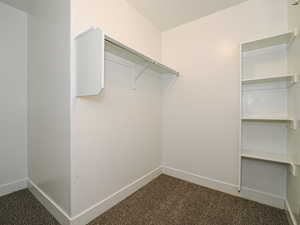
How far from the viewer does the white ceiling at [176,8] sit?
184 centimetres

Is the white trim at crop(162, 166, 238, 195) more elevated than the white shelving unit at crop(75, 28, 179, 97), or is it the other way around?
the white shelving unit at crop(75, 28, 179, 97)

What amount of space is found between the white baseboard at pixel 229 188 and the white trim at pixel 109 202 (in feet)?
1.55

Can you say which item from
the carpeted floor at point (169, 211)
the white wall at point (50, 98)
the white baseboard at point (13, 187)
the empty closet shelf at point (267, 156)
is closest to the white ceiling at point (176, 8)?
the white wall at point (50, 98)

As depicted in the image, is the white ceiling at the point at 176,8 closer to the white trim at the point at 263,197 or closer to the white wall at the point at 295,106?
the white wall at the point at 295,106

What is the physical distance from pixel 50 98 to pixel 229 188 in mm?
2473

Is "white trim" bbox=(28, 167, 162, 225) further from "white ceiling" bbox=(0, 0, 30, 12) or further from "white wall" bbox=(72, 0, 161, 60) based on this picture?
"white ceiling" bbox=(0, 0, 30, 12)

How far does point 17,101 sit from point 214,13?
3015 millimetres

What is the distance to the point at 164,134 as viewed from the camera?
99.0 inches

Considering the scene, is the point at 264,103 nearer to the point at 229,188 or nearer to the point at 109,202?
the point at 229,188

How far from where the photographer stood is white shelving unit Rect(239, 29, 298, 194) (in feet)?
5.21

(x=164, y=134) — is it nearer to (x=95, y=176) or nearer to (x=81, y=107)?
(x=95, y=176)

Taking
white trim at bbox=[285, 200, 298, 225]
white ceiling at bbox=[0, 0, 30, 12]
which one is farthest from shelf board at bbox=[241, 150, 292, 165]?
white ceiling at bbox=[0, 0, 30, 12]

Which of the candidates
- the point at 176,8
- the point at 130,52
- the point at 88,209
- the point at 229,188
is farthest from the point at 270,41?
the point at 88,209

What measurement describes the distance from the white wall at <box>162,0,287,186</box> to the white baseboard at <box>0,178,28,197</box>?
6.95 feet
